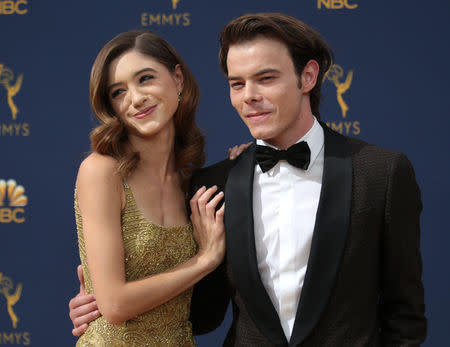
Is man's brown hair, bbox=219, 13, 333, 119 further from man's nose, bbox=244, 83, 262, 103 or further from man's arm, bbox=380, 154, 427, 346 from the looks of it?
man's arm, bbox=380, 154, 427, 346

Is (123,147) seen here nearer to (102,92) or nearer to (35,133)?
(102,92)

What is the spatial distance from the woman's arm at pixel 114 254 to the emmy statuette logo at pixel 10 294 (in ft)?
5.56

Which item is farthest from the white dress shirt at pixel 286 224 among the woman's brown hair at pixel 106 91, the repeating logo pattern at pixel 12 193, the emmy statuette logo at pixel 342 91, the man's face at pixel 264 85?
the repeating logo pattern at pixel 12 193

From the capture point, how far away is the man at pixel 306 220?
5.12 feet

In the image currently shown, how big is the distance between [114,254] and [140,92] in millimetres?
513

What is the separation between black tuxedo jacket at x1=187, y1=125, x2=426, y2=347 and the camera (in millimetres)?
1556

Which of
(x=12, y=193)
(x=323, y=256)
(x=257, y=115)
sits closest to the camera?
(x=323, y=256)

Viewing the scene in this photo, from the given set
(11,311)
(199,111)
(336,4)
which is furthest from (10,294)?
(336,4)

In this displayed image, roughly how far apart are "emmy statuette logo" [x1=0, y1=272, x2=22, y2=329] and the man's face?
2142mm

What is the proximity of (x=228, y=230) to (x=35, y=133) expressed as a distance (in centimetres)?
191

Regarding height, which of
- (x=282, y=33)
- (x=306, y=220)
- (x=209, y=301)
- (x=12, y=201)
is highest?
(x=282, y=33)

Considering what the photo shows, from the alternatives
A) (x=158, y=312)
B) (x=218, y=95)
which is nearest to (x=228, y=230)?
(x=158, y=312)

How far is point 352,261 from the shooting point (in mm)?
1558

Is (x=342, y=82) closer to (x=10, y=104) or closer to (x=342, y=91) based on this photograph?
(x=342, y=91)
